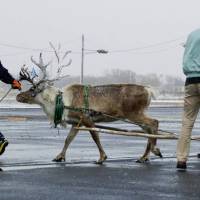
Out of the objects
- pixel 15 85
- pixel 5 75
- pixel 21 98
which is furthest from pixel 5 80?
pixel 21 98

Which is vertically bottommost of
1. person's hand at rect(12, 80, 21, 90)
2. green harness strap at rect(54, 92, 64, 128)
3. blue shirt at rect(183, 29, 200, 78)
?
green harness strap at rect(54, 92, 64, 128)

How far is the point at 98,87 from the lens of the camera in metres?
12.6

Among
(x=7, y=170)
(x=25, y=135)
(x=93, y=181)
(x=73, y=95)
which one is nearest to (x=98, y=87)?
(x=73, y=95)

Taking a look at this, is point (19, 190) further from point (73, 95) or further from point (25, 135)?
point (25, 135)

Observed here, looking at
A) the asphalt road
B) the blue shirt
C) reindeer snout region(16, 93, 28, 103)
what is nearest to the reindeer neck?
reindeer snout region(16, 93, 28, 103)

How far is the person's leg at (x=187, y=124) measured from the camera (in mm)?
10227

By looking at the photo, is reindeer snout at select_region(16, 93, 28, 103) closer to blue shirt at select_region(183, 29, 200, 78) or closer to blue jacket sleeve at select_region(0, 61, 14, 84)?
blue jacket sleeve at select_region(0, 61, 14, 84)

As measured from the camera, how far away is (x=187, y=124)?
10273 millimetres

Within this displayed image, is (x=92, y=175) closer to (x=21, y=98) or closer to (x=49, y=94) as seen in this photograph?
(x=49, y=94)

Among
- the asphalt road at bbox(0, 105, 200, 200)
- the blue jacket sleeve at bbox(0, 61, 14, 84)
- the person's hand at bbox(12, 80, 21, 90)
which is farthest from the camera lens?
the person's hand at bbox(12, 80, 21, 90)

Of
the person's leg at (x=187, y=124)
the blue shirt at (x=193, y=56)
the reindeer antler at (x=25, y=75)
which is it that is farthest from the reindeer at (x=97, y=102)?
the blue shirt at (x=193, y=56)

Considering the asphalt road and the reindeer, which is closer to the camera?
the asphalt road

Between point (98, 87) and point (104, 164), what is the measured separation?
169cm

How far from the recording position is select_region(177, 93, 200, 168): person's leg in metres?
10.2
